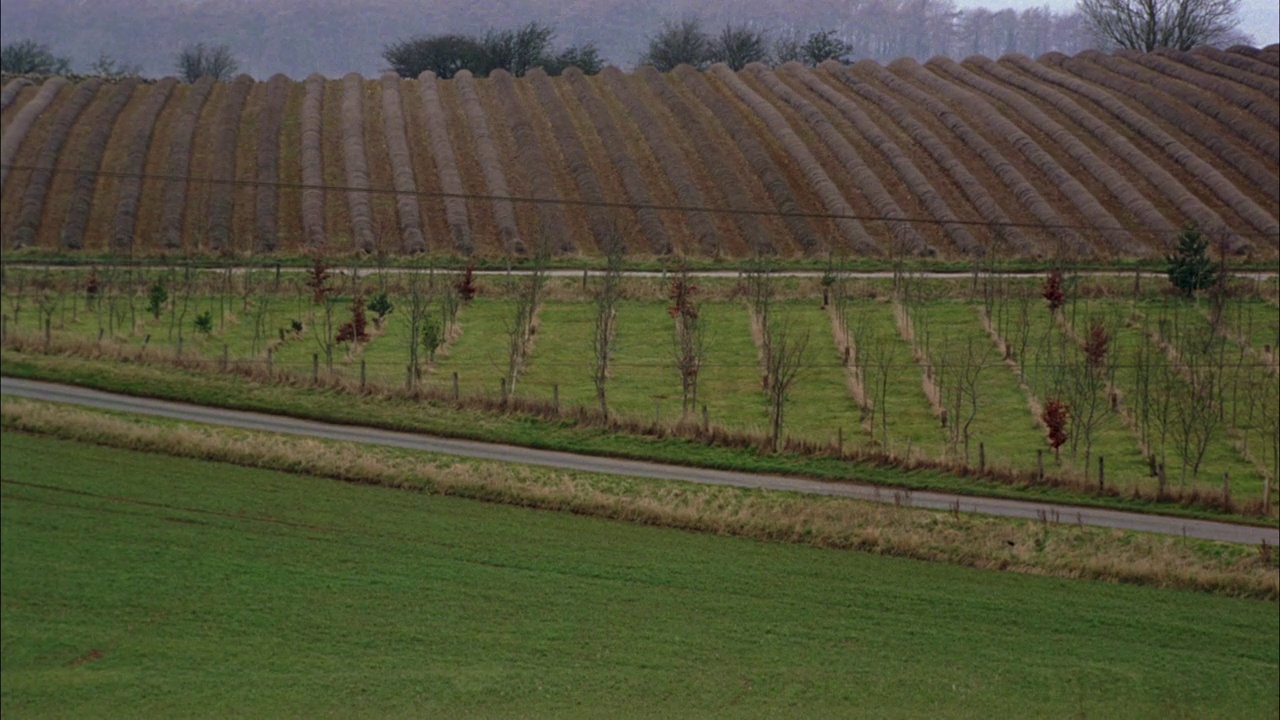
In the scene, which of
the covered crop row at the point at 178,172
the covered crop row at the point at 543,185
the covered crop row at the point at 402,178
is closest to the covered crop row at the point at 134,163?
the covered crop row at the point at 178,172

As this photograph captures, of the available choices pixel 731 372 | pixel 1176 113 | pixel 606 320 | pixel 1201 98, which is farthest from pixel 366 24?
pixel 1201 98

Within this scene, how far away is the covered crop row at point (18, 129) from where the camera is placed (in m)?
18.6

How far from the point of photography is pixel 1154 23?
61.4 meters

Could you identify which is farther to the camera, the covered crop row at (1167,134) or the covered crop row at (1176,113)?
the covered crop row at (1176,113)

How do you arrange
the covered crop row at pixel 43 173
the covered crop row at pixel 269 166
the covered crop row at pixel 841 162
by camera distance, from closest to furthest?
the covered crop row at pixel 43 173 < the covered crop row at pixel 269 166 < the covered crop row at pixel 841 162

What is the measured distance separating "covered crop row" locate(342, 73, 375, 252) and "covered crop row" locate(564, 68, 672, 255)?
7.08 metres

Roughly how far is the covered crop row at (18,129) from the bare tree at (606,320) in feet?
33.8

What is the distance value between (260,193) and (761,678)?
14715 mm

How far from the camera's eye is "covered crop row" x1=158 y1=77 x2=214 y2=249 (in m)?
22.9

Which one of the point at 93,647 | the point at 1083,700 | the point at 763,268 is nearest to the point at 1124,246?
the point at 763,268

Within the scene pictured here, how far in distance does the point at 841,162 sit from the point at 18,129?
24.8 meters

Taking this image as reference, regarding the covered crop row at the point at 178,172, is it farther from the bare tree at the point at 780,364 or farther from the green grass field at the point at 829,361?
the bare tree at the point at 780,364

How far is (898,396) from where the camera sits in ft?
89.3

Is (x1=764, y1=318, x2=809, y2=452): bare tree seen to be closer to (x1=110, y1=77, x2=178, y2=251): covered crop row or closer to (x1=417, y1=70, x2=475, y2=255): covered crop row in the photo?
(x1=417, y1=70, x2=475, y2=255): covered crop row
